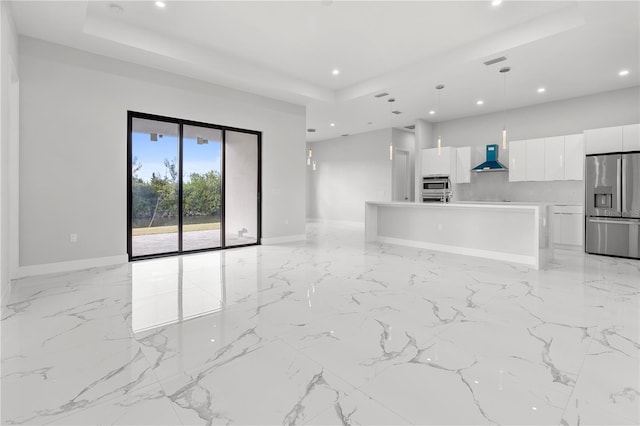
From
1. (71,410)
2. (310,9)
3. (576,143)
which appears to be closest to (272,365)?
(71,410)

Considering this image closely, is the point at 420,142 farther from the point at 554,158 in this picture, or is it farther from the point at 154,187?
the point at 154,187

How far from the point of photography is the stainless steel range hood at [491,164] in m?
7.23

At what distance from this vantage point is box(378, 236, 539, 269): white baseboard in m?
4.81

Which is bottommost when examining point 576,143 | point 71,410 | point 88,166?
point 71,410

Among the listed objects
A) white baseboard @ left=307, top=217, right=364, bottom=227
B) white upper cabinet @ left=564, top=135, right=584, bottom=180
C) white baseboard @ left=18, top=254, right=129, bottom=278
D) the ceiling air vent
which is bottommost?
white baseboard @ left=18, top=254, right=129, bottom=278

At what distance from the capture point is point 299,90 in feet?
20.4

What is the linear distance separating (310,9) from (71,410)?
167 inches

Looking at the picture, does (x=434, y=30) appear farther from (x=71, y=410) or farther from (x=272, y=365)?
(x=71, y=410)

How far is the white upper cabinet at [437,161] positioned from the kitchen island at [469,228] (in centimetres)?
225

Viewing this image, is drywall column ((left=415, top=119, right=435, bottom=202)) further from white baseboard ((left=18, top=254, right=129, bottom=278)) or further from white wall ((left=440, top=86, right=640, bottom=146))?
white baseboard ((left=18, top=254, right=129, bottom=278))

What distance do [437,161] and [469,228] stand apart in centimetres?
316

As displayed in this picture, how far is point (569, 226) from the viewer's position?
6176mm

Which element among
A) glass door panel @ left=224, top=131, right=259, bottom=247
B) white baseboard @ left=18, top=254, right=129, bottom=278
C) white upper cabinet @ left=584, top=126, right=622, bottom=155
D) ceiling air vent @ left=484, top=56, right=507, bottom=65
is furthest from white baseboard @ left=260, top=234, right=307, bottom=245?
white upper cabinet @ left=584, top=126, right=622, bottom=155

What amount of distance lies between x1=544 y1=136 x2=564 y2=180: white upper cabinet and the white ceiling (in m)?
0.92
